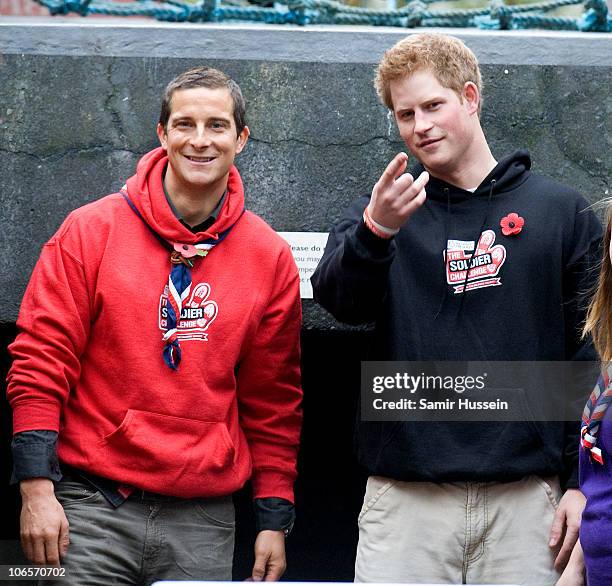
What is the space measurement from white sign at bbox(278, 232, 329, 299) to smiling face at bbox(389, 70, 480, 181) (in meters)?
0.74

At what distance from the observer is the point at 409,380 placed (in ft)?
10.9

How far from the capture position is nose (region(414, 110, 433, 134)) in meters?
3.33

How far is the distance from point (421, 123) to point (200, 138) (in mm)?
655

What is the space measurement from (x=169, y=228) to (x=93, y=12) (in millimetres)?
1412

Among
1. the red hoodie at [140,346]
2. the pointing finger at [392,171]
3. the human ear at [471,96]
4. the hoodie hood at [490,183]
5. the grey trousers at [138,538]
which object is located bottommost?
the grey trousers at [138,538]

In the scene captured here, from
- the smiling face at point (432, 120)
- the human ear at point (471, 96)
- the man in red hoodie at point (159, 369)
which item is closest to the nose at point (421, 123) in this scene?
the smiling face at point (432, 120)

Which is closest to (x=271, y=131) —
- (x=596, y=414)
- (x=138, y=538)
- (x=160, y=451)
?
(x=160, y=451)

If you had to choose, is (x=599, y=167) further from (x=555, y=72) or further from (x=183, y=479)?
(x=183, y=479)

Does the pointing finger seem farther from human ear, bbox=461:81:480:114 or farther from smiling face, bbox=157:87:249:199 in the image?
smiling face, bbox=157:87:249:199

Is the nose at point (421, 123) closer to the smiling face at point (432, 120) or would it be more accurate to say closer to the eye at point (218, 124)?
the smiling face at point (432, 120)

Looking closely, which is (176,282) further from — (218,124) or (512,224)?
(512,224)

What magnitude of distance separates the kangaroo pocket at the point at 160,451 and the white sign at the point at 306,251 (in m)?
0.88

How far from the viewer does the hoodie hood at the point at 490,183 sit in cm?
338

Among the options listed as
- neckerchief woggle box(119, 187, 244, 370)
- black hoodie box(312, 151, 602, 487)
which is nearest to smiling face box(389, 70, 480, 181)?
black hoodie box(312, 151, 602, 487)
